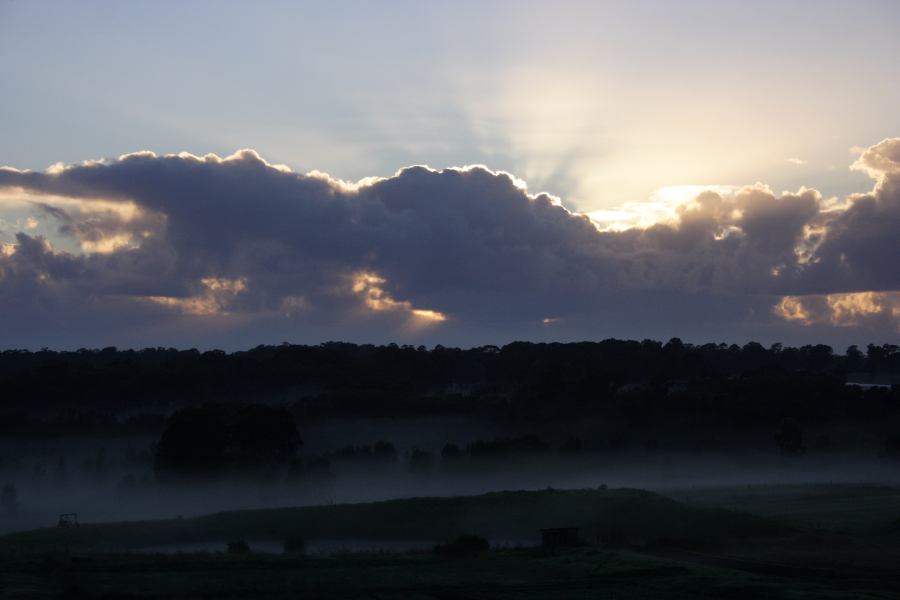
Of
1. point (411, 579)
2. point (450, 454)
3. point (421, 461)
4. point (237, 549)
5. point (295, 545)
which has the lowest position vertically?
point (295, 545)

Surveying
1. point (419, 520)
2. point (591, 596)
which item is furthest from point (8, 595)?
point (419, 520)

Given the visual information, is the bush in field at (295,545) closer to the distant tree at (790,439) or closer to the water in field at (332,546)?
the water in field at (332,546)

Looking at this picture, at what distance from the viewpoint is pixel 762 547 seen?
50.3 m

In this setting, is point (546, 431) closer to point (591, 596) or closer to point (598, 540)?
point (598, 540)

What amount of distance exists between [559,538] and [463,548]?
5406 millimetres

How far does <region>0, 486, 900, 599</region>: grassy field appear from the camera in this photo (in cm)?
3828

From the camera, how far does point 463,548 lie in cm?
5453

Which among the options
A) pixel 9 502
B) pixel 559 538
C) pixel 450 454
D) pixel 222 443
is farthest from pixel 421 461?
pixel 559 538

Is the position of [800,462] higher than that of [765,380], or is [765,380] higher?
[765,380]

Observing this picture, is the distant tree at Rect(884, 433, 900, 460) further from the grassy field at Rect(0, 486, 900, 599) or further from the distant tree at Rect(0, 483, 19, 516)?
the distant tree at Rect(0, 483, 19, 516)

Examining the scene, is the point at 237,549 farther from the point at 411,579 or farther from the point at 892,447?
the point at 892,447

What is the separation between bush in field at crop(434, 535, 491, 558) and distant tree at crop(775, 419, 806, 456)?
67.9m

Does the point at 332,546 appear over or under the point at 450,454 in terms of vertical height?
under

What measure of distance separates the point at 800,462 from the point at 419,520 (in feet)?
188
